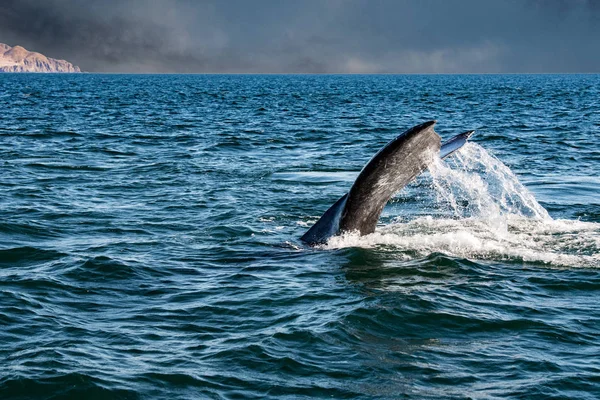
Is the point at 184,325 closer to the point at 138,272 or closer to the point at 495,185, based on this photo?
the point at 138,272

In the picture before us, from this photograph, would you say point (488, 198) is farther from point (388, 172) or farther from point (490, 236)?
point (388, 172)

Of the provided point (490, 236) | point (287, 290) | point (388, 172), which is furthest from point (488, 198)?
point (287, 290)

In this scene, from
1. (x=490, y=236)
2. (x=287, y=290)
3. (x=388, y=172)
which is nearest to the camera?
(x=388, y=172)

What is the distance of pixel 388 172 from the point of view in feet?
26.8

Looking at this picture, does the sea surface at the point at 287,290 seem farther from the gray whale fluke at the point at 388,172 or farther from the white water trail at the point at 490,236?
the gray whale fluke at the point at 388,172

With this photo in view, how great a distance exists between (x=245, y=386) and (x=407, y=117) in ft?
113

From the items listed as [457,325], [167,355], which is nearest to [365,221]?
[457,325]

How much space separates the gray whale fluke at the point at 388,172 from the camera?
7875 millimetres

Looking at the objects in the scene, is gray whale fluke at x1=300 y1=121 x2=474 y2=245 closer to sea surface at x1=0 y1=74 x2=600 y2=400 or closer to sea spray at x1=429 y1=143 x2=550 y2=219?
sea surface at x1=0 y1=74 x2=600 y2=400

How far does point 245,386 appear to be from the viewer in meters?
6.04

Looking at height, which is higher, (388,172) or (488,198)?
(388,172)

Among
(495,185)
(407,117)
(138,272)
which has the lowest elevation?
(138,272)

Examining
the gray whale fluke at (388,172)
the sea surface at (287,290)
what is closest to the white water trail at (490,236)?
the sea surface at (287,290)

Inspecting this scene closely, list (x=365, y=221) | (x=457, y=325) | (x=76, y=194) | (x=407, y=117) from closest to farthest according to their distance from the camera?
(x=457, y=325), (x=365, y=221), (x=76, y=194), (x=407, y=117)
